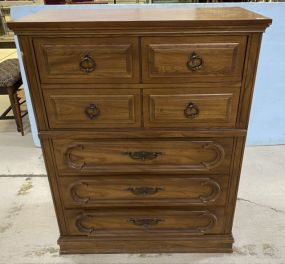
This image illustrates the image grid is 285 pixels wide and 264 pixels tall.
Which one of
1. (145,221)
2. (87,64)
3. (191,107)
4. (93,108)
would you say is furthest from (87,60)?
(145,221)

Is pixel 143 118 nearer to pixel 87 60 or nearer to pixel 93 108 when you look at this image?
pixel 93 108

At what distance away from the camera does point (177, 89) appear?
1.07 meters

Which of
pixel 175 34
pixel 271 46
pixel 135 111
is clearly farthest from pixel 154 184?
pixel 271 46

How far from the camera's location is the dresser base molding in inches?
55.9

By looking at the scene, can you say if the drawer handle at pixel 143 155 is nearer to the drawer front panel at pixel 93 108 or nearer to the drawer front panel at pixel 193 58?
the drawer front panel at pixel 93 108

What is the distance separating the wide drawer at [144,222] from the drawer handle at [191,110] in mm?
478

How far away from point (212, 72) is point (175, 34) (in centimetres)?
19

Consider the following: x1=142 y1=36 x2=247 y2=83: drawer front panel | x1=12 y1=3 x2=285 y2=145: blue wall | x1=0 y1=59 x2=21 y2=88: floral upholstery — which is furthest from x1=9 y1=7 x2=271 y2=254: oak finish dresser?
x1=0 y1=59 x2=21 y2=88: floral upholstery

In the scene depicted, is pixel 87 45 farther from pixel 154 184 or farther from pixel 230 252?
pixel 230 252

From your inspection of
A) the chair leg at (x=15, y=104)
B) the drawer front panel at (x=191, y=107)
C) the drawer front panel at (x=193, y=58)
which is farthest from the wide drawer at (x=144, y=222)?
the chair leg at (x=15, y=104)

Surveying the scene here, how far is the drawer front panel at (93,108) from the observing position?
1.08m

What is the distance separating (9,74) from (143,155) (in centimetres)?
172

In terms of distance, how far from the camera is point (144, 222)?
1391mm

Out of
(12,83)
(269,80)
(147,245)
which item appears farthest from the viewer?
(12,83)
